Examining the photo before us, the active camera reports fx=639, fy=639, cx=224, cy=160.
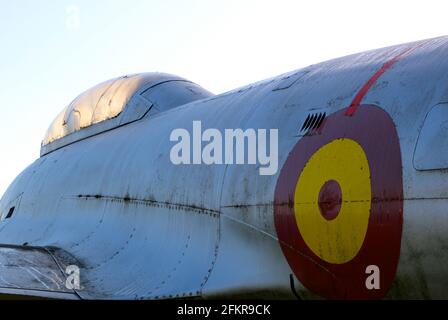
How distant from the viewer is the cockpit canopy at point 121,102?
10102 mm

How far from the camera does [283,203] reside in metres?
5.82

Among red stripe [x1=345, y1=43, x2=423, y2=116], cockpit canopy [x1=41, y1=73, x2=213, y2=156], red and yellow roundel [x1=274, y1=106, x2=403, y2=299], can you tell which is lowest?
red and yellow roundel [x1=274, y1=106, x2=403, y2=299]

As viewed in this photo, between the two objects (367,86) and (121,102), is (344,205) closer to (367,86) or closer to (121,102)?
(367,86)

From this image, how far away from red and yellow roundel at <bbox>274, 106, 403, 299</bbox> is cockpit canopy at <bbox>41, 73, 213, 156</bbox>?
4.50 m

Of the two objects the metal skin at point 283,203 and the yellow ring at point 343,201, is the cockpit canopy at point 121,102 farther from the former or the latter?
the yellow ring at point 343,201

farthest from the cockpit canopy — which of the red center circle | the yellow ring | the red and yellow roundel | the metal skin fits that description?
the red center circle

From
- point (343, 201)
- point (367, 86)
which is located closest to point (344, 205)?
point (343, 201)

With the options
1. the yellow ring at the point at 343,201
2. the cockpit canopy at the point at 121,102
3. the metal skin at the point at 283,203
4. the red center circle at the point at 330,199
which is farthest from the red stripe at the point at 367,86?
the cockpit canopy at the point at 121,102

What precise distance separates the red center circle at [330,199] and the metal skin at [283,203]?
0.03 feet

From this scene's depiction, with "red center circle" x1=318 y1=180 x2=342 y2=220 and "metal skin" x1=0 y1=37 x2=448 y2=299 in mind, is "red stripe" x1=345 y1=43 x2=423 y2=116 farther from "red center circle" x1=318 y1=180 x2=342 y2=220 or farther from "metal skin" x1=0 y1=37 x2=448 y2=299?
"red center circle" x1=318 y1=180 x2=342 y2=220

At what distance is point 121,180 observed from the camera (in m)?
8.70

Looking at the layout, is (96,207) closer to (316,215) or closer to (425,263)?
(316,215)

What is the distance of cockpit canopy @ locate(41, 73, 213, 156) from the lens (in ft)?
33.1
